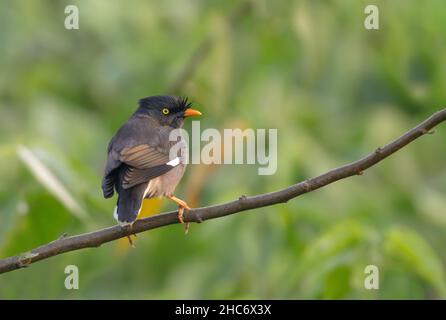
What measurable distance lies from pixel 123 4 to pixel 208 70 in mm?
2384

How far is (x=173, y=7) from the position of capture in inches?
344

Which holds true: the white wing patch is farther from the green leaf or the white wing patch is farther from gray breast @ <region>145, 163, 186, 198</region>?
the green leaf

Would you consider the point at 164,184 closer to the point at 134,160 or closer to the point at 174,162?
the point at 174,162

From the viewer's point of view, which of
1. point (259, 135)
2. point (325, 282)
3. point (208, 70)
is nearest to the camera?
point (325, 282)

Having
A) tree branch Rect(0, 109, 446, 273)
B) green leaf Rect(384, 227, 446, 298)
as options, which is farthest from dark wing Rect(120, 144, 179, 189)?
green leaf Rect(384, 227, 446, 298)

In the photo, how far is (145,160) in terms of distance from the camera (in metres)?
5.07

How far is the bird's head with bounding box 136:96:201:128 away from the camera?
19.3 ft

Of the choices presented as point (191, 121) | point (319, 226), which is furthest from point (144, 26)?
point (319, 226)

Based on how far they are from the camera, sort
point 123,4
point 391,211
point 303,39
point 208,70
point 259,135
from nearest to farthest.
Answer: point 303,39 → point 208,70 → point 259,135 → point 391,211 → point 123,4

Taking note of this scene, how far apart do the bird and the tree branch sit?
7.1 inches

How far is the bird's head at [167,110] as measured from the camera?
19.3ft

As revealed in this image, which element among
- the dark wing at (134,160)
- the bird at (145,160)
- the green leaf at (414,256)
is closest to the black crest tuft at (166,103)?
the bird at (145,160)
